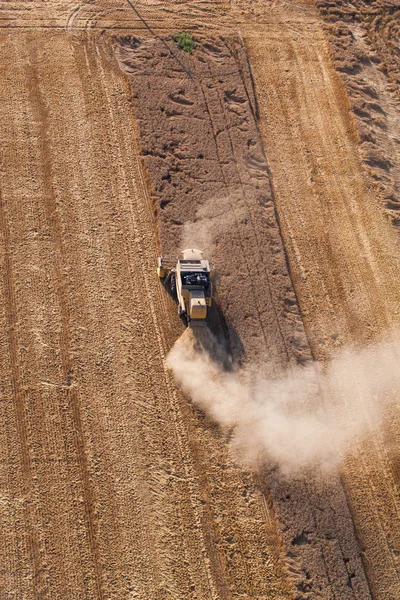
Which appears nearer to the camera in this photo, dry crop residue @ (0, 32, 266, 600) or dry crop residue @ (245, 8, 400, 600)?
dry crop residue @ (0, 32, 266, 600)

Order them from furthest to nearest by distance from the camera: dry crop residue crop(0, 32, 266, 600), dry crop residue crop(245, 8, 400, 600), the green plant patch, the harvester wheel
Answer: the green plant patch < the harvester wheel < dry crop residue crop(245, 8, 400, 600) < dry crop residue crop(0, 32, 266, 600)

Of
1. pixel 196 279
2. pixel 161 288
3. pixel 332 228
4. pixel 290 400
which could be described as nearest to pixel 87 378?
pixel 161 288

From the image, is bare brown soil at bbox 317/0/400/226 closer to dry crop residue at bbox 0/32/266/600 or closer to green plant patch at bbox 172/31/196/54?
green plant patch at bbox 172/31/196/54

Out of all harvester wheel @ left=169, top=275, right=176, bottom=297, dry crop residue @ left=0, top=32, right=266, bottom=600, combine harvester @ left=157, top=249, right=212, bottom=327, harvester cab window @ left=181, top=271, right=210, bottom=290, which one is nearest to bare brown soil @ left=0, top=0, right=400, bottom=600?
dry crop residue @ left=0, top=32, right=266, bottom=600

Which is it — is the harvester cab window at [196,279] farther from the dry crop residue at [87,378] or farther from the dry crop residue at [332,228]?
the dry crop residue at [332,228]

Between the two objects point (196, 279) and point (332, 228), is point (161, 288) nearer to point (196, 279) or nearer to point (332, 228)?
point (196, 279)

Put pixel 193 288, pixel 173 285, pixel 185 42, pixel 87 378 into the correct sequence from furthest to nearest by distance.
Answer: pixel 185 42, pixel 173 285, pixel 193 288, pixel 87 378

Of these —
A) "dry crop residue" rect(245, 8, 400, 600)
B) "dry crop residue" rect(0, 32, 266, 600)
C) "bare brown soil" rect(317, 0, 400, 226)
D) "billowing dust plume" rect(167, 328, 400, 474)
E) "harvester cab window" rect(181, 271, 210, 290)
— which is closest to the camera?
"dry crop residue" rect(0, 32, 266, 600)
